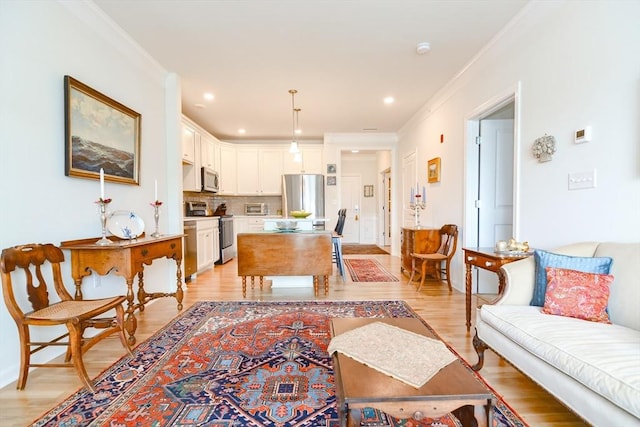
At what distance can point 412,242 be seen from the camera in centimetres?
405

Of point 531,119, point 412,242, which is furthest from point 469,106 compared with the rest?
point 412,242

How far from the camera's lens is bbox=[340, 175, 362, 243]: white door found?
8.49 m

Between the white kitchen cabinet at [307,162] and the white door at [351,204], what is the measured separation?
2.11 m

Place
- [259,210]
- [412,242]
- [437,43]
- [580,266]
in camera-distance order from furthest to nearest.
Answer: [259,210]
[412,242]
[437,43]
[580,266]

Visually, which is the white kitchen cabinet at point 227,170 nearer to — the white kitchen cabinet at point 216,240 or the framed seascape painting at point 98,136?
the white kitchen cabinet at point 216,240

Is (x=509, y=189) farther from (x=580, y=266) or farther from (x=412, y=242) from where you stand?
(x=580, y=266)

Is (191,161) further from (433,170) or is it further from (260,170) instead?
(433,170)

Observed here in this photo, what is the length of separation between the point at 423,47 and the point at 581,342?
8.69ft

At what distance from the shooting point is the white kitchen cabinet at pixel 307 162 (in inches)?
254

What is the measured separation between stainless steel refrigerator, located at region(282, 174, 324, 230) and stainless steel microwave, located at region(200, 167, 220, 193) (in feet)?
4.35

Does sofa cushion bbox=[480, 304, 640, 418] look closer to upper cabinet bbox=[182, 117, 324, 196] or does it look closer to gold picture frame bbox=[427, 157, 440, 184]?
gold picture frame bbox=[427, 157, 440, 184]

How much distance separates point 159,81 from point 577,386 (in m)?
4.19

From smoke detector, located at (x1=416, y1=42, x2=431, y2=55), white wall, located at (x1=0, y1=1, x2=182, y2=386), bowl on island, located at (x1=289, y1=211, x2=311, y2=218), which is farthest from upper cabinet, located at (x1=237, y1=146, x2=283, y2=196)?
smoke detector, located at (x1=416, y1=42, x2=431, y2=55)

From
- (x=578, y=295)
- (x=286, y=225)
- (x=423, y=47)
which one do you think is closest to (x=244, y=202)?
(x=286, y=225)
